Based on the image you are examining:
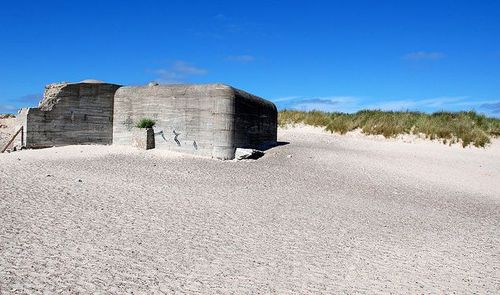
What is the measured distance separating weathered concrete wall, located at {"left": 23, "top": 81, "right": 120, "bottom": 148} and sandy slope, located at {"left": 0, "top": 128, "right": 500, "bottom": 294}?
0.99 meters

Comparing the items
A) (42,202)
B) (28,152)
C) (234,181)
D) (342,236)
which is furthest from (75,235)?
(28,152)

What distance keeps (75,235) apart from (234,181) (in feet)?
14.9

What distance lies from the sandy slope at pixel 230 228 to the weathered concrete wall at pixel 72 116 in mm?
987

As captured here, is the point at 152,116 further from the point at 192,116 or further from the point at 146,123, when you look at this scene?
the point at 192,116

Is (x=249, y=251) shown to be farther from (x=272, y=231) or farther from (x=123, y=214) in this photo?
(x=123, y=214)

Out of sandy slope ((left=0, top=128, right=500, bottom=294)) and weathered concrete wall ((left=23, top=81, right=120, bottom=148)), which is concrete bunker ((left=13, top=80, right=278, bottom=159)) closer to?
weathered concrete wall ((left=23, top=81, right=120, bottom=148))

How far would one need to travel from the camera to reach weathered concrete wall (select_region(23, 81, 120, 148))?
1225 centimetres

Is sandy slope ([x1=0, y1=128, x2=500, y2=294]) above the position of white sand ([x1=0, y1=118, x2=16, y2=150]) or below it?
below

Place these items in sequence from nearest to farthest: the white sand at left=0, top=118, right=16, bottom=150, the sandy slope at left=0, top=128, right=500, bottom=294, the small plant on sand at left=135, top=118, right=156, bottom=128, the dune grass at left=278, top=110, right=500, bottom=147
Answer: the sandy slope at left=0, top=128, right=500, bottom=294 < the small plant on sand at left=135, top=118, right=156, bottom=128 < the white sand at left=0, top=118, right=16, bottom=150 < the dune grass at left=278, top=110, right=500, bottom=147

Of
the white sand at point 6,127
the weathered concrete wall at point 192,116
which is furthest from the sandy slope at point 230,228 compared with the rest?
the white sand at point 6,127

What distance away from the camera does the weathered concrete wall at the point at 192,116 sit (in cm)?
1146

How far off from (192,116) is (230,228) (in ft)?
20.5

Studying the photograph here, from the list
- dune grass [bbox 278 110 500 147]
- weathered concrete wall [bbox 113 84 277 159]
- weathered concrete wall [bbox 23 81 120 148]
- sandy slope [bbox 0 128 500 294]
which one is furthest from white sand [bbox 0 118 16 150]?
dune grass [bbox 278 110 500 147]

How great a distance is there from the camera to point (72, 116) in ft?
41.4
